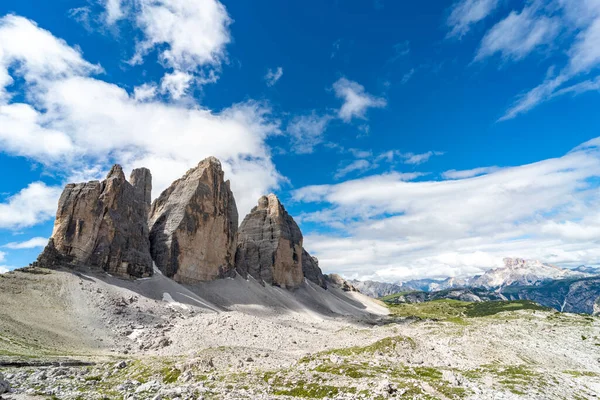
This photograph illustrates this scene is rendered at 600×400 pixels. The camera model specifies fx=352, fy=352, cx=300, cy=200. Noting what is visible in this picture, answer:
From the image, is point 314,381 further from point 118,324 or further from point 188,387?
point 118,324

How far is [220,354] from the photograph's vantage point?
40562 mm

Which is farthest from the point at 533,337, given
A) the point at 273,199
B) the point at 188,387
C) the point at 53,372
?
the point at 273,199

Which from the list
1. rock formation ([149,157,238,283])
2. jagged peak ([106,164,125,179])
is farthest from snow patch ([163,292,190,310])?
jagged peak ([106,164,125,179])

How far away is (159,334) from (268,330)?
22001 millimetres

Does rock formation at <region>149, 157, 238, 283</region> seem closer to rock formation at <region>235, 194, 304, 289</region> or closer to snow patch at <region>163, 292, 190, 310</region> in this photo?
rock formation at <region>235, 194, 304, 289</region>

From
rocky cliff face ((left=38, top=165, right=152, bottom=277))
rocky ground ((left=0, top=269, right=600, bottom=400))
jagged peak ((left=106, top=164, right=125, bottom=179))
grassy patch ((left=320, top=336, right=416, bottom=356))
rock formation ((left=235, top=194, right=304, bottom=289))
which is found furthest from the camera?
rock formation ((left=235, top=194, right=304, bottom=289))

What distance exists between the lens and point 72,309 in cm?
6931

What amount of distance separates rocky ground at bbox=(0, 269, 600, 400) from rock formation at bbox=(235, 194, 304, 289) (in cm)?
5443

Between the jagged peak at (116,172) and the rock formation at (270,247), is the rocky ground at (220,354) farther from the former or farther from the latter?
the rock formation at (270,247)

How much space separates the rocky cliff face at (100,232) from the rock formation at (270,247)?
52587 millimetres

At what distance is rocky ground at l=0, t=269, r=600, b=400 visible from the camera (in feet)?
88.7

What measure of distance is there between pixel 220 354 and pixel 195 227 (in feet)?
307

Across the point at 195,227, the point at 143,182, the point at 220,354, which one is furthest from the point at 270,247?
the point at 220,354

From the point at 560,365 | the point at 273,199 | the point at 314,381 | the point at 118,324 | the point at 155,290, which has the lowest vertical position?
the point at 560,365
